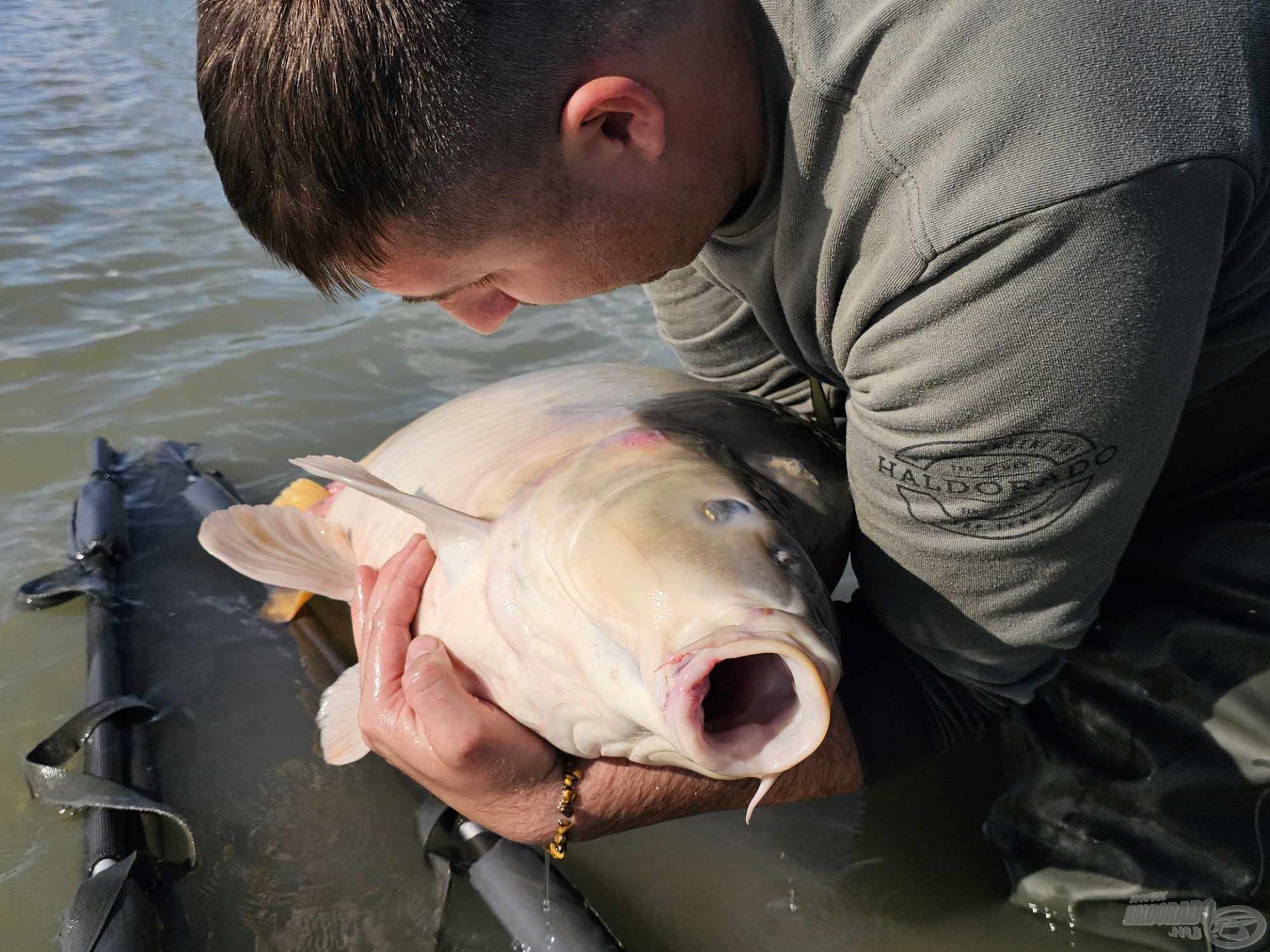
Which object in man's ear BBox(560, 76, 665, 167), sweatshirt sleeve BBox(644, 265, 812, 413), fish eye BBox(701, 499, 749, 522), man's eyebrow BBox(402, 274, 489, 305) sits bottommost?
sweatshirt sleeve BBox(644, 265, 812, 413)

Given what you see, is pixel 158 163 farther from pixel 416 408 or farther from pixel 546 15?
pixel 546 15

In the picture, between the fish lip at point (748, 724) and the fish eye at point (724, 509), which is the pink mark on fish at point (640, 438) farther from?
the fish lip at point (748, 724)

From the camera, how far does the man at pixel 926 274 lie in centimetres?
137

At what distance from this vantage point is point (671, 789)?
1954 millimetres

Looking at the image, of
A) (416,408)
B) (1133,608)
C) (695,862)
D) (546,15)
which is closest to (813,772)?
(695,862)

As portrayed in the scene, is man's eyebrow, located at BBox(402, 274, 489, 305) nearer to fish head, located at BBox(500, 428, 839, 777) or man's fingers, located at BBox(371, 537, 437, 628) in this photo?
fish head, located at BBox(500, 428, 839, 777)

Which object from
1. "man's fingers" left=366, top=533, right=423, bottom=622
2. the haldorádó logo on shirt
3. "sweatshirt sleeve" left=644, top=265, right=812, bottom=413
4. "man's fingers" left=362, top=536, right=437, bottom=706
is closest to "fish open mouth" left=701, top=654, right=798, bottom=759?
the haldorádó logo on shirt

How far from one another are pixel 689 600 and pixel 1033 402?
0.55m

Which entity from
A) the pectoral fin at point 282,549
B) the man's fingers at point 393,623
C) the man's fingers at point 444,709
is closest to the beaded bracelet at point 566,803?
the man's fingers at point 444,709

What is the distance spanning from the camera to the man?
1366 millimetres

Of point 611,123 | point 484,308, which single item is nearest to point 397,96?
point 611,123

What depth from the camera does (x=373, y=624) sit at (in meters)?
2.08

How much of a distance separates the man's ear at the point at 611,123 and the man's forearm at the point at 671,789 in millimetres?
1025

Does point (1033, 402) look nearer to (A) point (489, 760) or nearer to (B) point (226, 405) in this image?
(A) point (489, 760)
